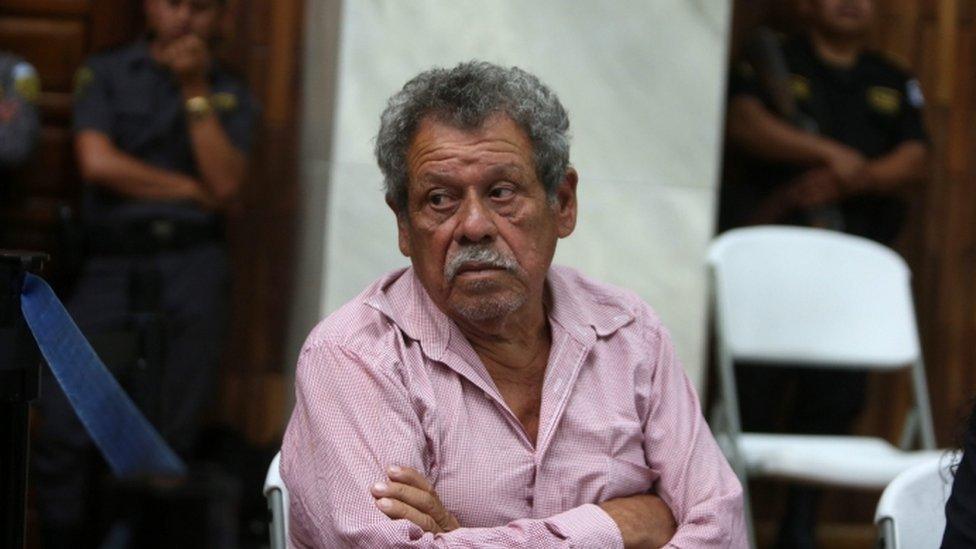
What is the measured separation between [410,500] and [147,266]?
2.25 meters

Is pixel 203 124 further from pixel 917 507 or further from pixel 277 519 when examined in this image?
pixel 917 507

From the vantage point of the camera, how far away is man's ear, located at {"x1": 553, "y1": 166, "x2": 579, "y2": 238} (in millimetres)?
2844

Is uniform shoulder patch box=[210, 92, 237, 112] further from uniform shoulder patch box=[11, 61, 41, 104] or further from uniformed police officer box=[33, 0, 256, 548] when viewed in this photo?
uniform shoulder patch box=[11, 61, 41, 104]

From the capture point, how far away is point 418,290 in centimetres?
277

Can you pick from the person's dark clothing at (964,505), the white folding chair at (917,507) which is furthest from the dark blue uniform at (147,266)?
the person's dark clothing at (964,505)

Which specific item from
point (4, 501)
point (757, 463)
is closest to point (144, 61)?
point (757, 463)

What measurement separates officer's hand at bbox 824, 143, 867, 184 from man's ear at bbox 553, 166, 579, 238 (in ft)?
7.32

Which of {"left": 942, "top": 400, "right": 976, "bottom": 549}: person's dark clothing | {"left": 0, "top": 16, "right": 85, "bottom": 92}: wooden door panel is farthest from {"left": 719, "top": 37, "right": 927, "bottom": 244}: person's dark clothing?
{"left": 942, "top": 400, "right": 976, "bottom": 549}: person's dark clothing

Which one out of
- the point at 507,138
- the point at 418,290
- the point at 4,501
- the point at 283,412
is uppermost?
the point at 507,138

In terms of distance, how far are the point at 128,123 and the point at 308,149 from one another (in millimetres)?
588

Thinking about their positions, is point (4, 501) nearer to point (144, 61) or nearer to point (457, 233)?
point (457, 233)

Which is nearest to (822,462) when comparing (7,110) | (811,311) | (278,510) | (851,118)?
(811,311)

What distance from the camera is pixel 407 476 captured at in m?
2.48

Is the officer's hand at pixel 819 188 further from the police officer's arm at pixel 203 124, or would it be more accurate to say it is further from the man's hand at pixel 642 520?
the man's hand at pixel 642 520
